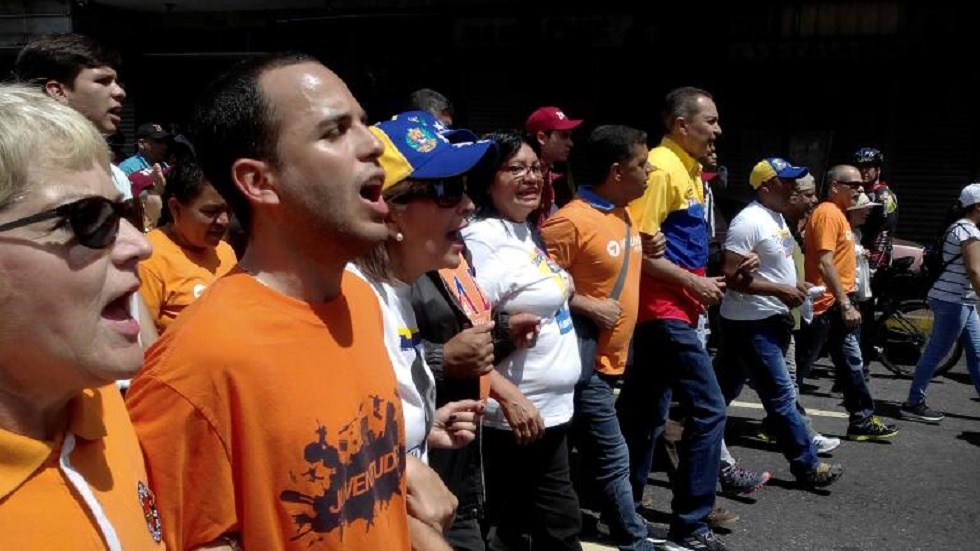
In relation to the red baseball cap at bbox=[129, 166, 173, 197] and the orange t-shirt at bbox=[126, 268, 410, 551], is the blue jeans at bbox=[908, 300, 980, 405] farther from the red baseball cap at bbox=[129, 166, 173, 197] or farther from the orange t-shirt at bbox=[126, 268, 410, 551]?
the orange t-shirt at bbox=[126, 268, 410, 551]

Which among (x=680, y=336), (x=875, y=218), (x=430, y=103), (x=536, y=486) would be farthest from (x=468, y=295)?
(x=875, y=218)

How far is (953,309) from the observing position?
7.47 meters

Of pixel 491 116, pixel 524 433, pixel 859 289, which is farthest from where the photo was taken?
pixel 491 116

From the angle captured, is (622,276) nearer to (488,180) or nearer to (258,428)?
(488,180)

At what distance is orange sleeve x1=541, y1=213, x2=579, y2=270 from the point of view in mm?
4473

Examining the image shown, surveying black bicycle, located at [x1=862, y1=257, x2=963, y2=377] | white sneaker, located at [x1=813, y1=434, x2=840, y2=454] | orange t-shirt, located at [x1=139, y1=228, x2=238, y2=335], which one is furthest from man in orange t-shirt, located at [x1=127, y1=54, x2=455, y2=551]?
black bicycle, located at [x1=862, y1=257, x2=963, y2=377]

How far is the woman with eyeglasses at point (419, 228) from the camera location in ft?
8.06

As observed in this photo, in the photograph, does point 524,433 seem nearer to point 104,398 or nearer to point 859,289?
point 104,398

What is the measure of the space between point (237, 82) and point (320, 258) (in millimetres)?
339

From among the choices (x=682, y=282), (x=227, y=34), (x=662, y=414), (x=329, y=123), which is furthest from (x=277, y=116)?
(x=227, y=34)

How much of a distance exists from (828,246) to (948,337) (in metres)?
1.48

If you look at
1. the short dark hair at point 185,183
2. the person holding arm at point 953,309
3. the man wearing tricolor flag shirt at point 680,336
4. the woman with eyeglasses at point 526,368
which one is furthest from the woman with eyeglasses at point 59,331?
the person holding arm at point 953,309

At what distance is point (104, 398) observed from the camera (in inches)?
56.7

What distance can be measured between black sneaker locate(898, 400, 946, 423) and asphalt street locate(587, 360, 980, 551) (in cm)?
7
